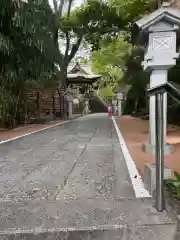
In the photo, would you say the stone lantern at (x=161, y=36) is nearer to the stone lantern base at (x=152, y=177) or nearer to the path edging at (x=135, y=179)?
the path edging at (x=135, y=179)

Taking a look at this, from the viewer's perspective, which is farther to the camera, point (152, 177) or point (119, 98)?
point (119, 98)

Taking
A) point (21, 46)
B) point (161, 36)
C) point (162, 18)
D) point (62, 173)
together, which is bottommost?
point (62, 173)

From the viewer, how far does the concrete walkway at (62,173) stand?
3.59 metres

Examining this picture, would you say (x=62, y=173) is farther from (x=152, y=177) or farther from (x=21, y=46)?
(x=21, y=46)

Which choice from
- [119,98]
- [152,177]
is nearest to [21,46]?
[152,177]

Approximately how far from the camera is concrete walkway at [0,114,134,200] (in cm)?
359

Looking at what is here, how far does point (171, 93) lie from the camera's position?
2.54 meters

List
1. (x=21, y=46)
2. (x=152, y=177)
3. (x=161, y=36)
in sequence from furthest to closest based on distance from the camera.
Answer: (x=21, y=46) → (x=161, y=36) → (x=152, y=177)

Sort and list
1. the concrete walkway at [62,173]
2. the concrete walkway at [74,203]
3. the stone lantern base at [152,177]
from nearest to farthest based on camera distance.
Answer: the concrete walkway at [74,203], the stone lantern base at [152,177], the concrete walkway at [62,173]

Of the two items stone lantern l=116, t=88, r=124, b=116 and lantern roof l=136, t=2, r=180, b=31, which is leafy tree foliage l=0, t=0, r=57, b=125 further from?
stone lantern l=116, t=88, r=124, b=116

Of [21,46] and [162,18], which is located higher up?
[21,46]

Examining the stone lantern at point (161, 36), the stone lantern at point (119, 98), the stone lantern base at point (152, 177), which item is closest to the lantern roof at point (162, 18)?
the stone lantern at point (161, 36)

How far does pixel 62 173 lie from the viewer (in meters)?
4.64

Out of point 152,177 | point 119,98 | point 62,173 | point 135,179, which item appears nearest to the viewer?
point 152,177
